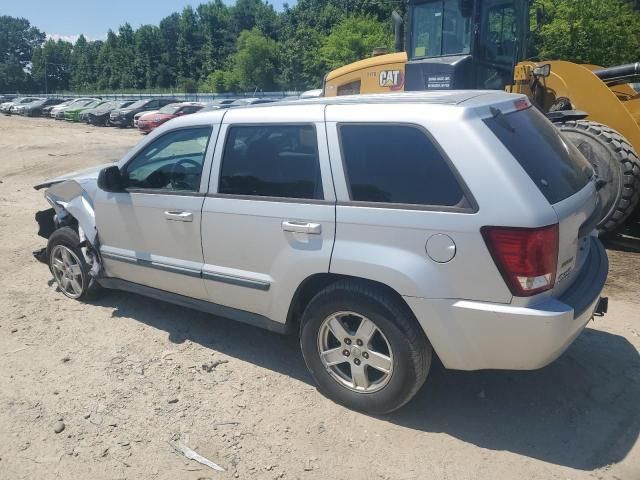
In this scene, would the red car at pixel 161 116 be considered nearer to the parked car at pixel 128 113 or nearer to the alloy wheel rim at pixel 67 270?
the parked car at pixel 128 113

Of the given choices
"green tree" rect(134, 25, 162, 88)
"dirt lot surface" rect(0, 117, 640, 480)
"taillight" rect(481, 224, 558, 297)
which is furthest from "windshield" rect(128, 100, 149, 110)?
"green tree" rect(134, 25, 162, 88)

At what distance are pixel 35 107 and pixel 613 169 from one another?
47198mm

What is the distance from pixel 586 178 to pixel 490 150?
38.9 inches

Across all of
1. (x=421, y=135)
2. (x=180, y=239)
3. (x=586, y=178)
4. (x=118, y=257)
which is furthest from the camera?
(x=118, y=257)

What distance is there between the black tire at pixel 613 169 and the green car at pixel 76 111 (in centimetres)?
3556

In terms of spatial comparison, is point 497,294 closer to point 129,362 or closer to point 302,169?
point 302,169

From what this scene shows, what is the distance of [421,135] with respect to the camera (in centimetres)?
291

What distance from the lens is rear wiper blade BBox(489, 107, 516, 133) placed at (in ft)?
9.64

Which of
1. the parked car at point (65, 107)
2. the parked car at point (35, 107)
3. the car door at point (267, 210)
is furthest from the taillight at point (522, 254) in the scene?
the parked car at point (35, 107)

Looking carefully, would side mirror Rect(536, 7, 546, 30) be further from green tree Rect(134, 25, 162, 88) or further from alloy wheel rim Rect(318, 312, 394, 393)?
green tree Rect(134, 25, 162, 88)

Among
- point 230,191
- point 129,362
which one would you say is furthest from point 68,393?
point 230,191

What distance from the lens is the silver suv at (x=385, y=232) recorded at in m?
2.70

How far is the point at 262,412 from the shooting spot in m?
3.34

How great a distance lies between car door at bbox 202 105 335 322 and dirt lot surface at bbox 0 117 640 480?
1.95 feet
